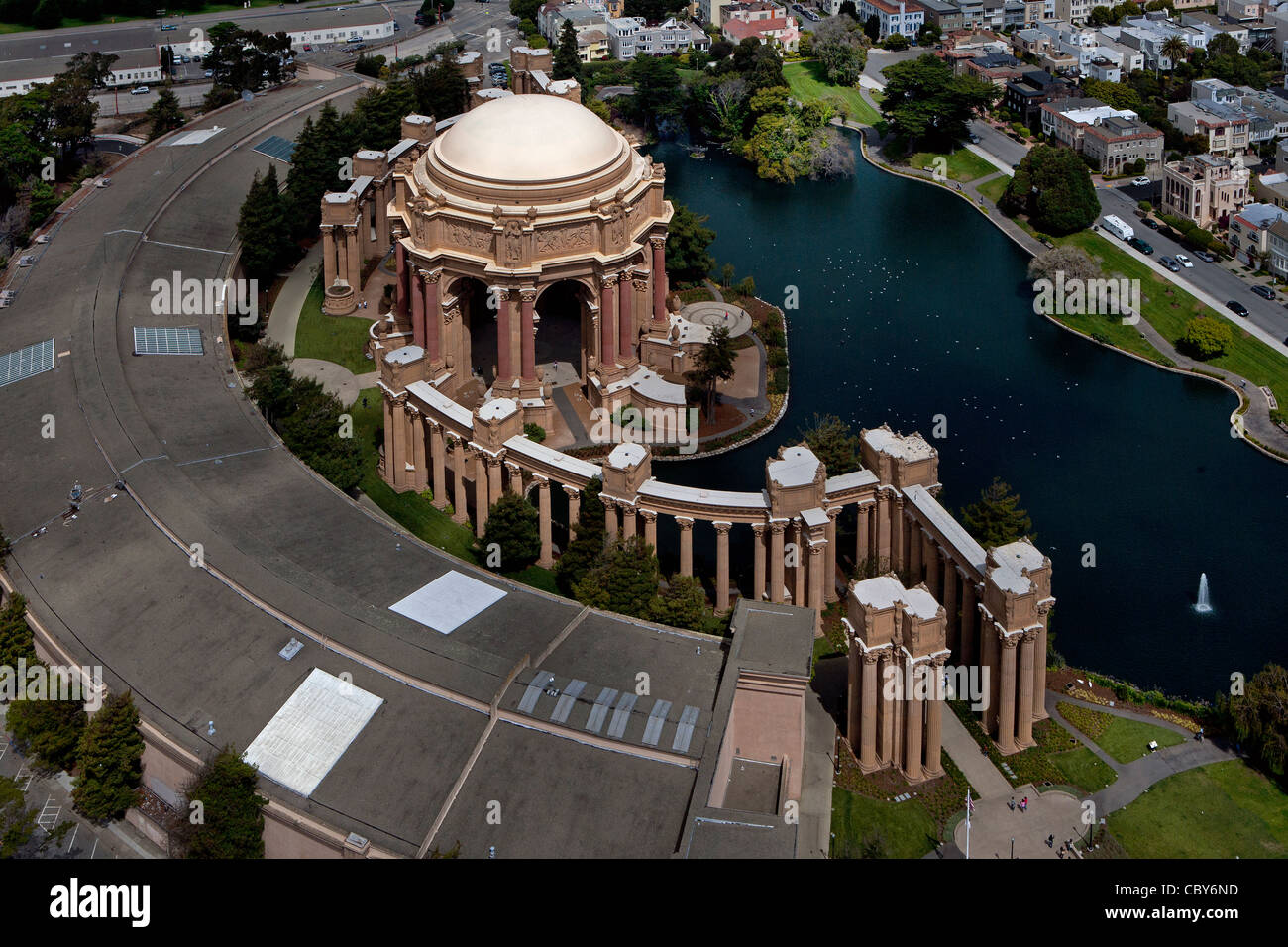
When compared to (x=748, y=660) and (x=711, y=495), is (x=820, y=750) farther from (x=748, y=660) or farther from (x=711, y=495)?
(x=711, y=495)

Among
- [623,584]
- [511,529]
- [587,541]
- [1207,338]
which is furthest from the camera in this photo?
[1207,338]

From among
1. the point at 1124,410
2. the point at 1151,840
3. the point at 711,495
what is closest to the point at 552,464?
the point at 711,495

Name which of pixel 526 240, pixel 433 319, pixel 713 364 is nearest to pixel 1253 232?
pixel 713 364

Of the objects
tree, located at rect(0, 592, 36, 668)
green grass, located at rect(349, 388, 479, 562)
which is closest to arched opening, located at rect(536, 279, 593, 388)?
green grass, located at rect(349, 388, 479, 562)

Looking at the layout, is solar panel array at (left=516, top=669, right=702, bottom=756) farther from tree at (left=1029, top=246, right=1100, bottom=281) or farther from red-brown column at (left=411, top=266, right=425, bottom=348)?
tree at (left=1029, top=246, right=1100, bottom=281)

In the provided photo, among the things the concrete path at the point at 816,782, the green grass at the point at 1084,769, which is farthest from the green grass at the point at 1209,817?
the concrete path at the point at 816,782

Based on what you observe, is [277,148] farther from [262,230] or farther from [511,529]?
[511,529]
